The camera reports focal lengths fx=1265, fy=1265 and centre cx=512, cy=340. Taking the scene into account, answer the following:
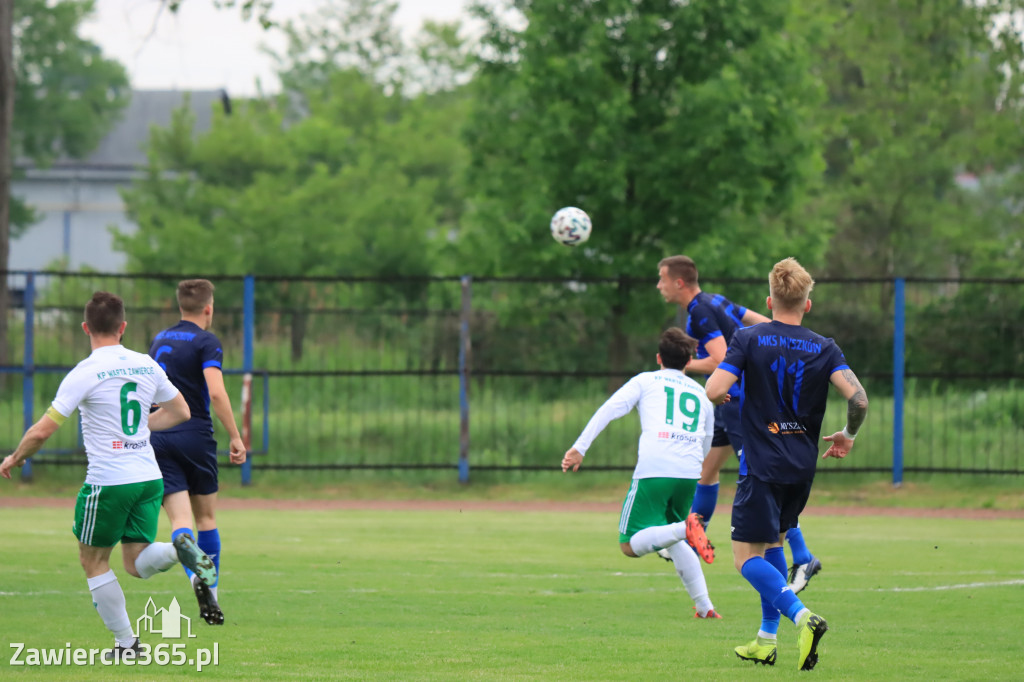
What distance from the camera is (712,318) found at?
355 inches

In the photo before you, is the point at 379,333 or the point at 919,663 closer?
the point at 919,663

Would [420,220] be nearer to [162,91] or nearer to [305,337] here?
[305,337]

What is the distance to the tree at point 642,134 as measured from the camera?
2066 centimetres

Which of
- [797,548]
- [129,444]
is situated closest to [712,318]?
[797,548]

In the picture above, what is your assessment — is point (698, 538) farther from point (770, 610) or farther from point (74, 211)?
point (74, 211)

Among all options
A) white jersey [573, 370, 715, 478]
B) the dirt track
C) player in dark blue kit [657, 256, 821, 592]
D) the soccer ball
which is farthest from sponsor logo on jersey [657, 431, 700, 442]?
the dirt track

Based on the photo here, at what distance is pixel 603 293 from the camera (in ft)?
65.7

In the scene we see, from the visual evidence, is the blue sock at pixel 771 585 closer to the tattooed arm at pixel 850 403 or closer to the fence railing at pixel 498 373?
the tattooed arm at pixel 850 403

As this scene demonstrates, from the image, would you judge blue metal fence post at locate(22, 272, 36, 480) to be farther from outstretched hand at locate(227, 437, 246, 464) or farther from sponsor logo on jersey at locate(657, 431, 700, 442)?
sponsor logo on jersey at locate(657, 431, 700, 442)

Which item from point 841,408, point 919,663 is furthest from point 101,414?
point 841,408

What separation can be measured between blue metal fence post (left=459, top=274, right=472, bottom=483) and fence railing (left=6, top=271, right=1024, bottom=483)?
1.0 inches

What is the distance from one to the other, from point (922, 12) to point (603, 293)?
1391cm

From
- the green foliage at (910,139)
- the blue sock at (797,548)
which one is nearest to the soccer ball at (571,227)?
the blue sock at (797,548)

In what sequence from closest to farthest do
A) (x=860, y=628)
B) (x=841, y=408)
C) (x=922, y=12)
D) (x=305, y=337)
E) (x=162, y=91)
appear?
(x=860, y=628) < (x=305, y=337) < (x=841, y=408) < (x=922, y=12) < (x=162, y=91)
